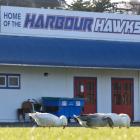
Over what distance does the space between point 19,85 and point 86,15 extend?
602 centimetres

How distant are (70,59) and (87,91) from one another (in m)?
2.60

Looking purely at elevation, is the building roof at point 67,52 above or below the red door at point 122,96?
above

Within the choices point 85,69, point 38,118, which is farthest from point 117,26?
point 38,118

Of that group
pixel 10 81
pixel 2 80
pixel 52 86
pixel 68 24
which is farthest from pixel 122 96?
pixel 2 80

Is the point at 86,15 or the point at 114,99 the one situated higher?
the point at 86,15

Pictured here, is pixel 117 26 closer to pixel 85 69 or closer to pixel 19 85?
pixel 85 69

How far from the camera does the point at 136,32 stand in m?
37.9

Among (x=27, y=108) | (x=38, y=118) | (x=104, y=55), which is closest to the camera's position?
(x=38, y=118)

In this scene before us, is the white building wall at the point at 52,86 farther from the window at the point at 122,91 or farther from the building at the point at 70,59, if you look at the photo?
the window at the point at 122,91

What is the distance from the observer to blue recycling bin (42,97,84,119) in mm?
33000

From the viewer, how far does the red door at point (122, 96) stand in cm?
3644

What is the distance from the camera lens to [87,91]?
3578cm

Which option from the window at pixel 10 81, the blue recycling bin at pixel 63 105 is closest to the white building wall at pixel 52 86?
the window at pixel 10 81

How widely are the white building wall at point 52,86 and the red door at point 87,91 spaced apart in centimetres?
23
